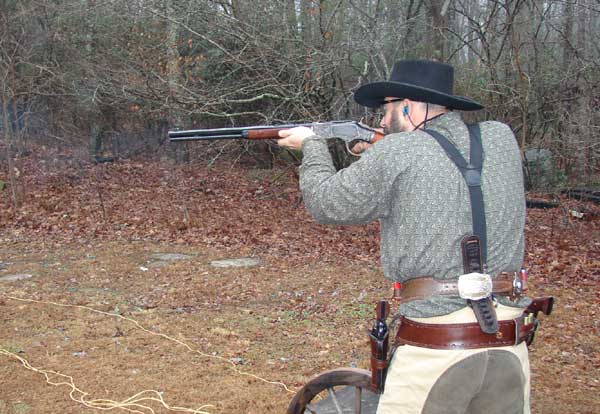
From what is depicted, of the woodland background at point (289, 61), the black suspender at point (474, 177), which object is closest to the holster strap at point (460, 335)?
the black suspender at point (474, 177)

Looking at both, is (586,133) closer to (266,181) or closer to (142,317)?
(266,181)

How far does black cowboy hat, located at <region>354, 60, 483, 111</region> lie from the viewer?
2.48 metres

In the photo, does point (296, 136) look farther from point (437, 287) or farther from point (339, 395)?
point (339, 395)

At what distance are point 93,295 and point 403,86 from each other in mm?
5444

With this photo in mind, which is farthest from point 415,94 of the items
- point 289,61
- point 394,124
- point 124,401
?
point 289,61

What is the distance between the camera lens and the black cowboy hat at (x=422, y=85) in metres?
2.48

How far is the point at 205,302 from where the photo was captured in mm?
6945

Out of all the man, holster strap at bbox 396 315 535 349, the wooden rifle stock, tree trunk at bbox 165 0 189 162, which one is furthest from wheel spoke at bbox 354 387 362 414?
tree trunk at bbox 165 0 189 162

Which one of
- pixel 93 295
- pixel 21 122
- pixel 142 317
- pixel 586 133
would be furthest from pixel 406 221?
pixel 21 122

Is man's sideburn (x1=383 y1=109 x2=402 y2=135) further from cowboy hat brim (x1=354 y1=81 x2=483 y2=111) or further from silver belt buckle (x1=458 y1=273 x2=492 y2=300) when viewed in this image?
silver belt buckle (x1=458 y1=273 x2=492 y2=300)

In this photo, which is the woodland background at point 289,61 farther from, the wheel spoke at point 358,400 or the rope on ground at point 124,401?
the wheel spoke at point 358,400

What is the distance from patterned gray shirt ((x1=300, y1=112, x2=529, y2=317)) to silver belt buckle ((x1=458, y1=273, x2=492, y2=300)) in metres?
0.05

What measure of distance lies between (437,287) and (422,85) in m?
0.79

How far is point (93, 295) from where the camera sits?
23.1 feet
